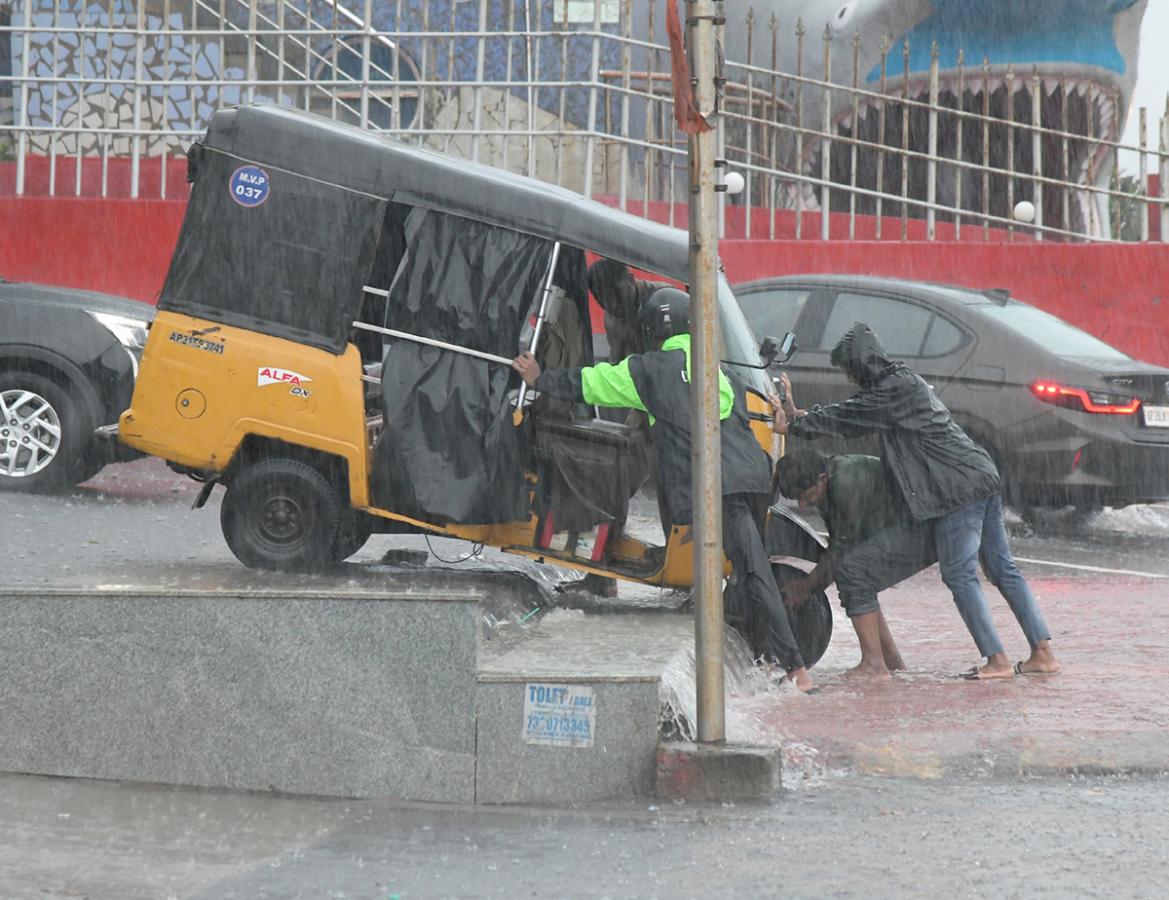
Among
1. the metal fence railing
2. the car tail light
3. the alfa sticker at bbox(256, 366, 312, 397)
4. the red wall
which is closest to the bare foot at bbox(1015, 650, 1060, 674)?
the alfa sticker at bbox(256, 366, 312, 397)

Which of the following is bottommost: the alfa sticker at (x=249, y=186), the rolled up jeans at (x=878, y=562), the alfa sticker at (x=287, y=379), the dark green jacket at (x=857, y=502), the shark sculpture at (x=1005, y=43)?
the rolled up jeans at (x=878, y=562)

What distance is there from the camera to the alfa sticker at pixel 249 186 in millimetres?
8180

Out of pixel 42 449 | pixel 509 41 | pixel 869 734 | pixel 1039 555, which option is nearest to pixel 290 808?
pixel 869 734

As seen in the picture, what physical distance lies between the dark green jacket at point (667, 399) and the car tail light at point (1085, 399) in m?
4.59

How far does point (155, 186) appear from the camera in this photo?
1518 centimetres

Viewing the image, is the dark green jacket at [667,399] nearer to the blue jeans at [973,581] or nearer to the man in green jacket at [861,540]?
the man in green jacket at [861,540]

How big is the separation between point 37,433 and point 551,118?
5214 millimetres

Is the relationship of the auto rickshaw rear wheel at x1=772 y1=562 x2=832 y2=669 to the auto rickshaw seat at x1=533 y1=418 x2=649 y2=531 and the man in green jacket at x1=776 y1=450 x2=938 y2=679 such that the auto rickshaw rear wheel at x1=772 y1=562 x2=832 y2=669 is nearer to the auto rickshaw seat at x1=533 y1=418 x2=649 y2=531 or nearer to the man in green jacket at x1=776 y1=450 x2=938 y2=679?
the man in green jacket at x1=776 y1=450 x2=938 y2=679

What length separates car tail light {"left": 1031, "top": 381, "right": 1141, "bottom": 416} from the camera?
11578 mm

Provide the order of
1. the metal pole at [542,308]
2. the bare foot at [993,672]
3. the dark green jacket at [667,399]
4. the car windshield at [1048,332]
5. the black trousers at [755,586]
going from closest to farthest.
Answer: the dark green jacket at [667,399] < the black trousers at [755,586] < the bare foot at [993,672] < the metal pole at [542,308] < the car windshield at [1048,332]

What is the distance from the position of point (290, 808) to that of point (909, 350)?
708 centimetres

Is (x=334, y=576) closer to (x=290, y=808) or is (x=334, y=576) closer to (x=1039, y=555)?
(x=290, y=808)

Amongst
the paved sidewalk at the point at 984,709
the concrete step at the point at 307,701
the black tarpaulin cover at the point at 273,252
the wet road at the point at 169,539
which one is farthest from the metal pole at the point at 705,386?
the black tarpaulin cover at the point at 273,252

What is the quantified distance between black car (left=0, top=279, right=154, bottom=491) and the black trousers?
15.0 feet
